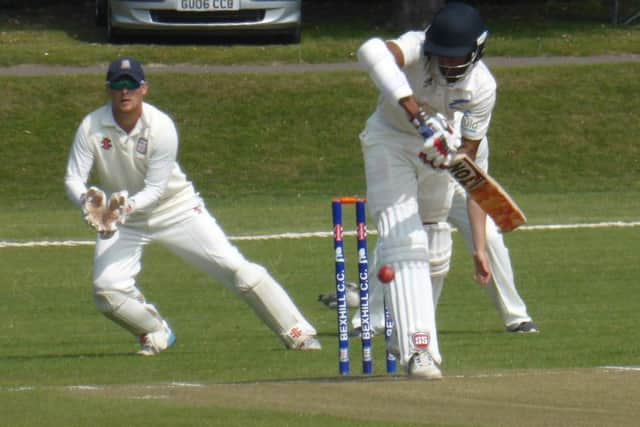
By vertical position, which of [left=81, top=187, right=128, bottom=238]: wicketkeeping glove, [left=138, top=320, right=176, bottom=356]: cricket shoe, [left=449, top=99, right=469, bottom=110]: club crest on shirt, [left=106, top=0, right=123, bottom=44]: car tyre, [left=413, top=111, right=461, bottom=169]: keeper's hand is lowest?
[left=138, top=320, right=176, bottom=356]: cricket shoe

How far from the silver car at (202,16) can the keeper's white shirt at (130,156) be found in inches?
559

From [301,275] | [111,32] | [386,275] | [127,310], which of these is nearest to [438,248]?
[386,275]

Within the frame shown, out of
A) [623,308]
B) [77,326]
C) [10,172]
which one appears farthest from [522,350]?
[10,172]

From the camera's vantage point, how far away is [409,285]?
8211 millimetres

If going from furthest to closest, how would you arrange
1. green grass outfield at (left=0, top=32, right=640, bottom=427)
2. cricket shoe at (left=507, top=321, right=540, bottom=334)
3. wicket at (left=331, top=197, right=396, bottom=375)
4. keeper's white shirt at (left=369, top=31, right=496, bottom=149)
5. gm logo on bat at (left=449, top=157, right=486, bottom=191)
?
cricket shoe at (left=507, top=321, right=540, bottom=334) → wicket at (left=331, top=197, right=396, bottom=375) → keeper's white shirt at (left=369, top=31, right=496, bottom=149) → gm logo on bat at (left=449, top=157, right=486, bottom=191) → green grass outfield at (left=0, top=32, right=640, bottom=427)

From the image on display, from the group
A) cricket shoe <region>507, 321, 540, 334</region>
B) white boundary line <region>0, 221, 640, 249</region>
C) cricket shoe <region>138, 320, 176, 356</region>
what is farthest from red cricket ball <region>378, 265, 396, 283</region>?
white boundary line <region>0, 221, 640, 249</region>

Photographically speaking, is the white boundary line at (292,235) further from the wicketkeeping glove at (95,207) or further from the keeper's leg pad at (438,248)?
the keeper's leg pad at (438,248)

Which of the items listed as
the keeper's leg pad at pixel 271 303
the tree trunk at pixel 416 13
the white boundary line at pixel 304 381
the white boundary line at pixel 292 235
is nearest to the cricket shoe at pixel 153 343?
the keeper's leg pad at pixel 271 303

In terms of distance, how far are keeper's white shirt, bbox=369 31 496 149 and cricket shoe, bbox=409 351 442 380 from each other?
1095mm

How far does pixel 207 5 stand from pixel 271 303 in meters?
14.3

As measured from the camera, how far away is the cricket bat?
8016mm

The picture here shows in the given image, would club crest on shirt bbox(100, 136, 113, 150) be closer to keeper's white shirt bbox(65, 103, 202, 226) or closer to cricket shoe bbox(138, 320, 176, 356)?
keeper's white shirt bbox(65, 103, 202, 226)

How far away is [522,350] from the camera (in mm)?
10203

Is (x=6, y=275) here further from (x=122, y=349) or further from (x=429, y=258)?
(x=429, y=258)
